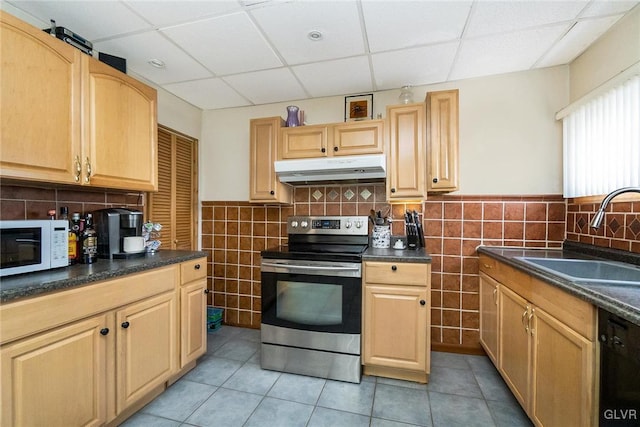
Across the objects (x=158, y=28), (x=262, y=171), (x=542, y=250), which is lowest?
(x=542, y=250)

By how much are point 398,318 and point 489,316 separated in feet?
2.45

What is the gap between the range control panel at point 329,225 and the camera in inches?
94.3

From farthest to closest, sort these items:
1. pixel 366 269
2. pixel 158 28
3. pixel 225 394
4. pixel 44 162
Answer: pixel 366 269 → pixel 225 394 → pixel 158 28 → pixel 44 162

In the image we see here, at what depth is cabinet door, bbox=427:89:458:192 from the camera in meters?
2.06

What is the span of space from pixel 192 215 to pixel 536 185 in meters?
3.24

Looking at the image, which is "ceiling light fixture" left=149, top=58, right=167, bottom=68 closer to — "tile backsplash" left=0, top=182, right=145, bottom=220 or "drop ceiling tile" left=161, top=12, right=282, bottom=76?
"drop ceiling tile" left=161, top=12, right=282, bottom=76

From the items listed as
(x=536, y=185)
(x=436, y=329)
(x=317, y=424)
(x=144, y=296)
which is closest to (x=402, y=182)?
(x=536, y=185)

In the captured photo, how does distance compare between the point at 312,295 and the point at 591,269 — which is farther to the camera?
the point at 312,295

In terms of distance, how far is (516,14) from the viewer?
1.55 m

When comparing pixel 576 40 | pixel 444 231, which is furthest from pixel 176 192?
pixel 576 40

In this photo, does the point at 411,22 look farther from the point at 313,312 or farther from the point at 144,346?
the point at 144,346

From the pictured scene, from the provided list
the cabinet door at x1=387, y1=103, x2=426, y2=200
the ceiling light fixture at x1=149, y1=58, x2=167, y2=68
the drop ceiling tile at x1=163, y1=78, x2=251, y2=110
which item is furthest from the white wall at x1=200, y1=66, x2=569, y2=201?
the ceiling light fixture at x1=149, y1=58, x2=167, y2=68

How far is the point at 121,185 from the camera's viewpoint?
1759 millimetres

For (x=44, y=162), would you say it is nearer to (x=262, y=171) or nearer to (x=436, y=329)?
(x=262, y=171)
